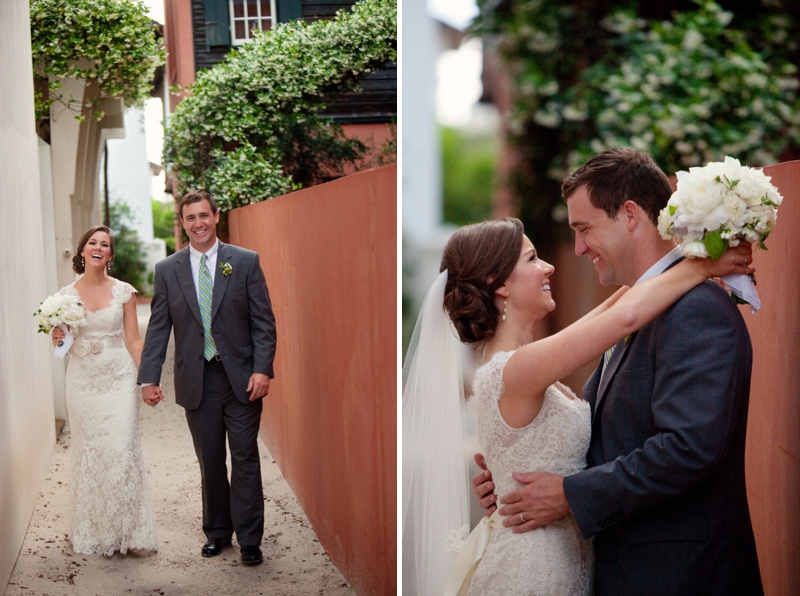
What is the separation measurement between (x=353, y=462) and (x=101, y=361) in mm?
1138

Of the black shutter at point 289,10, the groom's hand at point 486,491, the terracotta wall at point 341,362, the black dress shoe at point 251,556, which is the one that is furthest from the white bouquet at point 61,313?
the groom's hand at point 486,491

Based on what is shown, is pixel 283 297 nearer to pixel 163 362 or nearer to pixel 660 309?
pixel 163 362

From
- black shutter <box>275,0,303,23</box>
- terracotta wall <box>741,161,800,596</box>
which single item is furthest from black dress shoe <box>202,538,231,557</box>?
black shutter <box>275,0,303,23</box>

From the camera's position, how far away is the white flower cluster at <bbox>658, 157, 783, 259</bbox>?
1.33 metres

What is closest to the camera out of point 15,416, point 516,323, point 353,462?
point 516,323

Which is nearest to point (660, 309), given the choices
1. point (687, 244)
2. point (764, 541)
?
point (687, 244)

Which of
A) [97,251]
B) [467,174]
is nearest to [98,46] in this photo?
[97,251]

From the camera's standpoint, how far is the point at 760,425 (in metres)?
1.85

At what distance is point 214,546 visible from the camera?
2.84 metres

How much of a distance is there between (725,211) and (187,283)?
2.10 m

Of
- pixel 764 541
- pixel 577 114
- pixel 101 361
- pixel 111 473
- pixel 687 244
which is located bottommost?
pixel 111 473

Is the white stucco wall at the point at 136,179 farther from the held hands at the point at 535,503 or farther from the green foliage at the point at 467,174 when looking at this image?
the held hands at the point at 535,503

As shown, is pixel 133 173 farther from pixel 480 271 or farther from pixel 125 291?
pixel 480 271

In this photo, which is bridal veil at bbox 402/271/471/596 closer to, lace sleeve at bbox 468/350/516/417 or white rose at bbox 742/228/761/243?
lace sleeve at bbox 468/350/516/417
